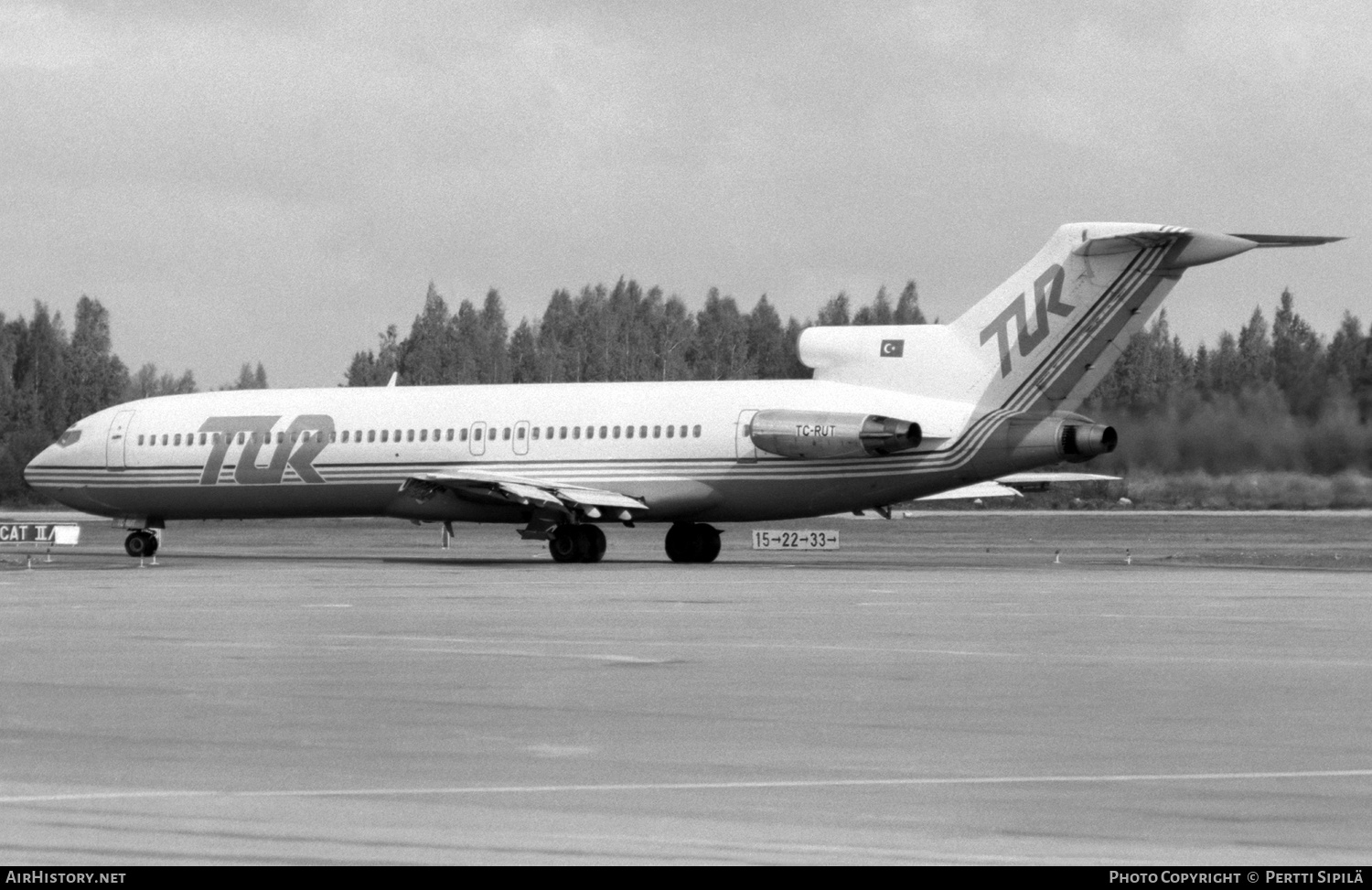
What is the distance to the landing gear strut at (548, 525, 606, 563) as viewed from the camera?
43.8m

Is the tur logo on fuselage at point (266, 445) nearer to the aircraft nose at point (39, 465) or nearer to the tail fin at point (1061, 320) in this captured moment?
the aircraft nose at point (39, 465)

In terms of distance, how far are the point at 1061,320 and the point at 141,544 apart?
21.8 meters

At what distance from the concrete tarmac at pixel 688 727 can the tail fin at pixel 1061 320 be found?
35.3 ft

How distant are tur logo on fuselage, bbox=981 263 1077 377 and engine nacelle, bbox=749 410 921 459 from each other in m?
2.45

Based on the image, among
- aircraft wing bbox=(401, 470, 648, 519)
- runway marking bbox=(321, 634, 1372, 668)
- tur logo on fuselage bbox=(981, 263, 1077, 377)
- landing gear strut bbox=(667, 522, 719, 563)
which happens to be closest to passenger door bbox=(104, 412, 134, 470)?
aircraft wing bbox=(401, 470, 648, 519)

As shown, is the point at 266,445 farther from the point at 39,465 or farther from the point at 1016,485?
the point at 1016,485

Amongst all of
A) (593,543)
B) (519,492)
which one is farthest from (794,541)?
(519,492)

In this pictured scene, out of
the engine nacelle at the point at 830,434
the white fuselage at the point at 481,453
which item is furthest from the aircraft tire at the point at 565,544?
the engine nacelle at the point at 830,434

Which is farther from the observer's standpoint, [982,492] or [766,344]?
[766,344]

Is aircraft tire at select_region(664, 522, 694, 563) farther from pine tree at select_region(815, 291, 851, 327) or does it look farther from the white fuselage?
pine tree at select_region(815, 291, 851, 327)

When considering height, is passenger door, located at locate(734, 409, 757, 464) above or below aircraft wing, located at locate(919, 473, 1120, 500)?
above

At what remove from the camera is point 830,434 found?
4069 centimetres

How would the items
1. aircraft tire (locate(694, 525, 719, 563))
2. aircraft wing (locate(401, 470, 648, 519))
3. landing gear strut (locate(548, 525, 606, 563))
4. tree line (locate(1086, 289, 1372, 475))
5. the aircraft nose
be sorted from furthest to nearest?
1. the aircraft nose
2. aircraft tire (locate(694, 525, 719, 563))
3. landing gear strut (locate(548, 525, 606, 563))
4. aircraft wing (locate(401, 470, 648, 519))
5. tree line (locate(1086, 289, 1372, 475))

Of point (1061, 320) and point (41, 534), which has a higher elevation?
point (1061, 320)
